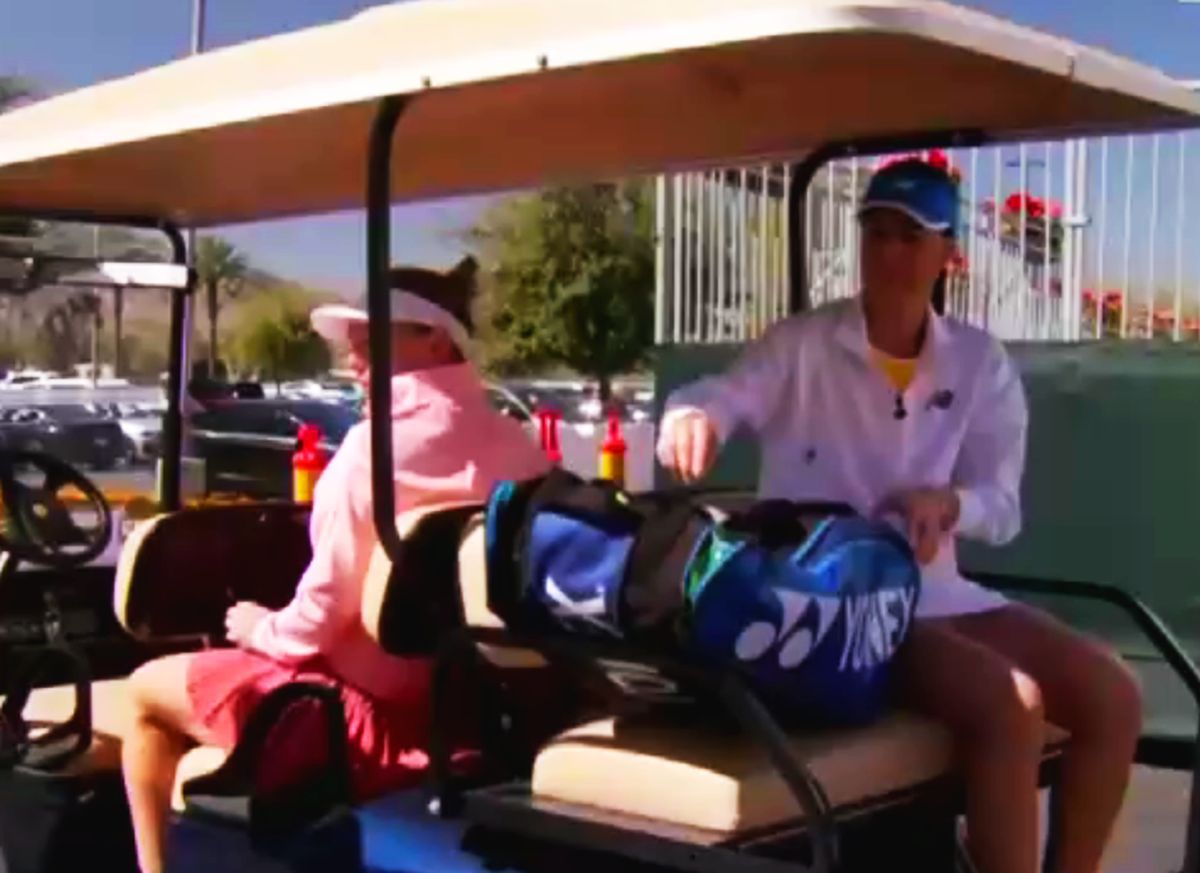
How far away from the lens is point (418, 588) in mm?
3221

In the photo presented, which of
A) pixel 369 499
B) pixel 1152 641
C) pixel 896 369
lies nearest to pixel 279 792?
pixel 369 499

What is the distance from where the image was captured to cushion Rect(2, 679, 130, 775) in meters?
3.96

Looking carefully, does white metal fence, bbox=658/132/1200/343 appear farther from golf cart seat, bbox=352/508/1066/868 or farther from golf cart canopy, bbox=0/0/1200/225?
golf cart seat, bbox=352/508/1066/868

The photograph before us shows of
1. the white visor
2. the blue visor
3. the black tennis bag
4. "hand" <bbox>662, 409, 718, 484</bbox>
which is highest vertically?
the blue visor

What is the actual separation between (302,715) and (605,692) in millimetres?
507

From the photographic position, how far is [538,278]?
19.3 m

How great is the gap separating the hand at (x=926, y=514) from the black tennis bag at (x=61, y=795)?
1.64m

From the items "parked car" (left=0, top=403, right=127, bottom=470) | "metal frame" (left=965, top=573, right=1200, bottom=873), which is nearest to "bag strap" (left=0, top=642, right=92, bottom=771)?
"metal frame" (left=965, top=573, right=1200, bottom=873)

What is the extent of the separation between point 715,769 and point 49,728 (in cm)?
174

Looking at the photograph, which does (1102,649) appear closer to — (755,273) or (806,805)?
(806,805)

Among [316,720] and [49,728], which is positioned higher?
[316,720]

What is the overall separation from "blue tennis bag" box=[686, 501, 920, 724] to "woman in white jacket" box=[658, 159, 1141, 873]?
0.32 metres

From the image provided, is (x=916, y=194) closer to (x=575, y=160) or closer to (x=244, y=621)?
(x=575, y=160)

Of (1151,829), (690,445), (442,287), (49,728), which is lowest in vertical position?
(1151,829)
